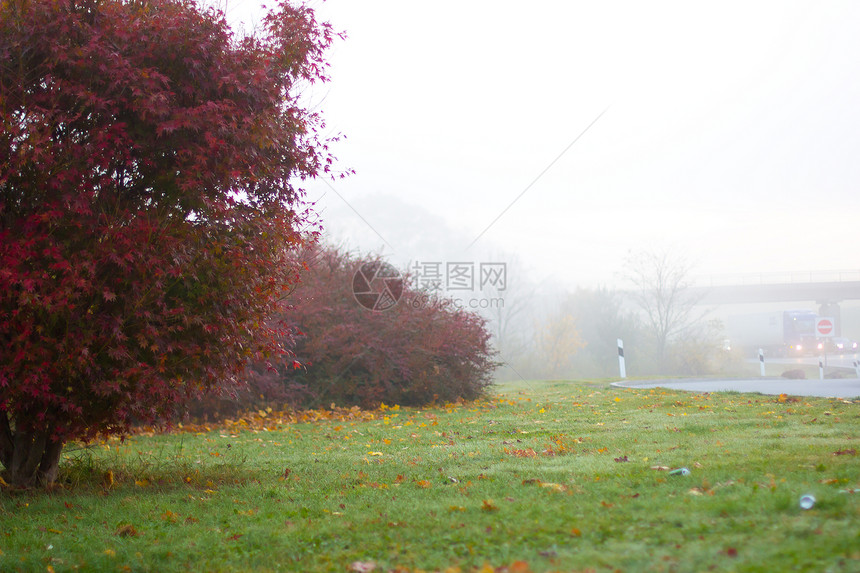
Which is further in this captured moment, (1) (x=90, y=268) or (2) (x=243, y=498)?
(2) (x=243, y=498)

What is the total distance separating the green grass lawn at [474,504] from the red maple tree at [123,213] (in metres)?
0.95

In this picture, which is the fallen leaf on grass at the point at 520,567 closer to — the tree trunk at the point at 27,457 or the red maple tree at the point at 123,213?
the red maple tree at the point at 123,213

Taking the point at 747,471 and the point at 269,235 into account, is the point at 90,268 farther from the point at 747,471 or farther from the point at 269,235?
the point at 747,471

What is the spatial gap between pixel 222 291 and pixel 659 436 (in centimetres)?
497

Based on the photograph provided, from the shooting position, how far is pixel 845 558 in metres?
2.76

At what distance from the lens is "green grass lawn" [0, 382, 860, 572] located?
3203 millimetres


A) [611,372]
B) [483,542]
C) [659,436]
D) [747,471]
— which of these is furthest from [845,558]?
[611,372]

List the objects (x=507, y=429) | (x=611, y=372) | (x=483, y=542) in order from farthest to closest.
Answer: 1. (x=611, y=372)
2. (x=507, y=429)
3. (x=483, y=542)

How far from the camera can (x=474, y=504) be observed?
4.39m

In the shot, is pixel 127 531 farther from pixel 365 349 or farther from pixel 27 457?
pixel 365 349

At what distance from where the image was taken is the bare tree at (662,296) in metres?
41.0

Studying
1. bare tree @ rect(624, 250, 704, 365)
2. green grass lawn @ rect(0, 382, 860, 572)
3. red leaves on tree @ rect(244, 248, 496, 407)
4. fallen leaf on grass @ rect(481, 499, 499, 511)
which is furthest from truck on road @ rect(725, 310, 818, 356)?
fallen leaf on grass @ rect(481, 499, 499, 511)
